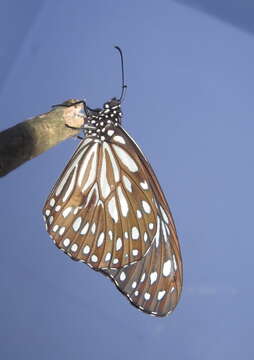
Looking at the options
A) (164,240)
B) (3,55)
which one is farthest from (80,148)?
(3,55)

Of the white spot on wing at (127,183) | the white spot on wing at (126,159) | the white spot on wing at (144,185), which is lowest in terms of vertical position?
the white spot on wing at (127,183)

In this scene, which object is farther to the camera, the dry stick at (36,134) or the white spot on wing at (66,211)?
the white spot on wing at (66,211)

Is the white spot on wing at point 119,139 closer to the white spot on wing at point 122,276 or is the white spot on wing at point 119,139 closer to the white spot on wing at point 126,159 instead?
the white spot on wing at point 126,159

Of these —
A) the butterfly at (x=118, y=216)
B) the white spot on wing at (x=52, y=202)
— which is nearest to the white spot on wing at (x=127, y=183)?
the butterfly at (x=118, y=216)

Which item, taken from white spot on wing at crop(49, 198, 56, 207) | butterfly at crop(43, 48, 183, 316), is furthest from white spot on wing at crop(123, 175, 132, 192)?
white spot on wing at crop(49, 198, 56, 207)

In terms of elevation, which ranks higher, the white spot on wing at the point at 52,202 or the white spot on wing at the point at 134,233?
the white spot on wing at the point at 134,233

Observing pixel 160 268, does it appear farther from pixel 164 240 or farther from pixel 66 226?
pixel 66 226
